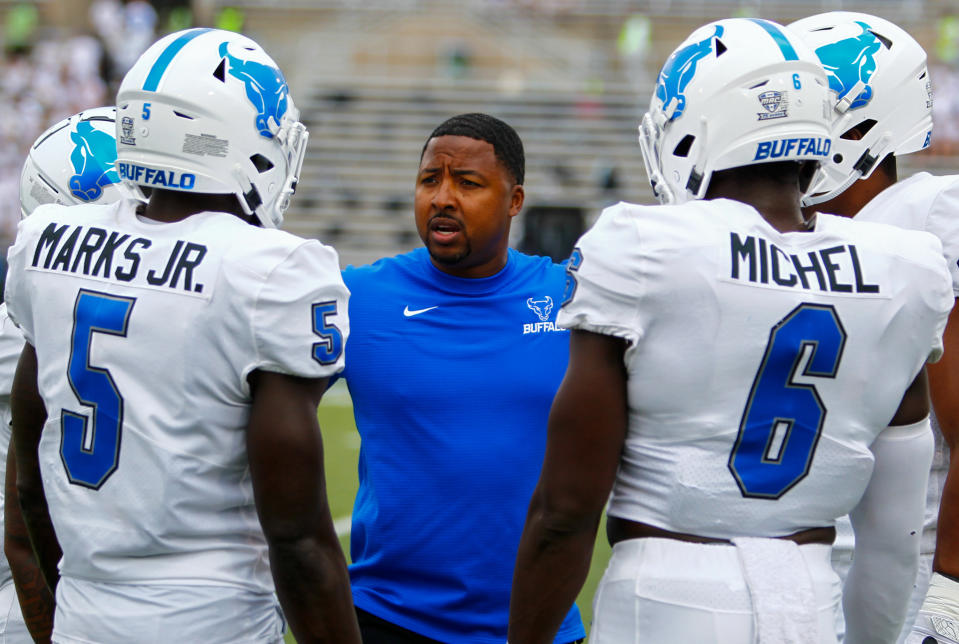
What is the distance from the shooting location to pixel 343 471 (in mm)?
8344

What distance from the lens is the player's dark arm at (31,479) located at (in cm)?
261

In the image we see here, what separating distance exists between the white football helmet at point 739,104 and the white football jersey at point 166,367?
733 millimetres

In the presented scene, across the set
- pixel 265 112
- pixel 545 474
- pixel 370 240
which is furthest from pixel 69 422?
pixel 370 240

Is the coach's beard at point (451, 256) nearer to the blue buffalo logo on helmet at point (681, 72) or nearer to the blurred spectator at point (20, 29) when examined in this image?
the blue buffalo logo on helmet at point (681, 72)

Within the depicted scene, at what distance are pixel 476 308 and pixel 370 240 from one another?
48.2 feet

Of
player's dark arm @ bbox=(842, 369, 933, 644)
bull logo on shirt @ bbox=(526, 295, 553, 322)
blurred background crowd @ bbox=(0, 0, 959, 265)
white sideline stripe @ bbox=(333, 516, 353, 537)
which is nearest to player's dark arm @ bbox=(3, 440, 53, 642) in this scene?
bull logo on shirt @ bbox=(526, 295, 553, 322)

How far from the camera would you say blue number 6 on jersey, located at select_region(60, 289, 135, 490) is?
90.2 inches

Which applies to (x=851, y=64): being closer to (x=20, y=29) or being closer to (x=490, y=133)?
(x=490, y=133)

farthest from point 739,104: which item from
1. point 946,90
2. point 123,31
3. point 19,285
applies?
point 123,31

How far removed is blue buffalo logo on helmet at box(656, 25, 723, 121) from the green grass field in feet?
10.6

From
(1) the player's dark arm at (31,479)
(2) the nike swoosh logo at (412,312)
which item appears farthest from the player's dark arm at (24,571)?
(2) the nike swoosh logo at (412,312)

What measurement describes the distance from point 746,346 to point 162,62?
128cm

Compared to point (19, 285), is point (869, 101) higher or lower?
higher

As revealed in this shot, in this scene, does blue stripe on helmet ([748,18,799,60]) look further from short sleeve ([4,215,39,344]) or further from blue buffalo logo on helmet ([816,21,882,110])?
short sleeve ([4,215,39,344])
